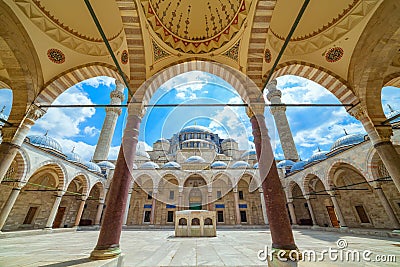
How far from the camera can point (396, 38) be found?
5297 mm

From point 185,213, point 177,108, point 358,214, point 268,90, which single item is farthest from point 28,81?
point 268,90

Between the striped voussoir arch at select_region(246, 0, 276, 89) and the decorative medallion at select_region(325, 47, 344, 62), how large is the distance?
282cm

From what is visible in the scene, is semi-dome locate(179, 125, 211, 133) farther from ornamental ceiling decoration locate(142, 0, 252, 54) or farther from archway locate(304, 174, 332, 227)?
ornamental ceiling decoration locate(142, 0, 252, 54)

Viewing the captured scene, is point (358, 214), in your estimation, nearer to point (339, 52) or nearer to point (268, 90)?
point (339, 52)

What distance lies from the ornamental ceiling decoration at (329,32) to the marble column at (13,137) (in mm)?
8256

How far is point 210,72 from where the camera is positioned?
21.2ft

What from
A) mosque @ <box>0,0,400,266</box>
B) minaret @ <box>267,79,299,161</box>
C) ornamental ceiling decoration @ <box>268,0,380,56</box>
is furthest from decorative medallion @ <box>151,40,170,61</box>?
minaret @ <box>267,79,299,161</box>

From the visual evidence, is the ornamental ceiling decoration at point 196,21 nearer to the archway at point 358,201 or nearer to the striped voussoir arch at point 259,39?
the striped voussoir arch at point 259,39

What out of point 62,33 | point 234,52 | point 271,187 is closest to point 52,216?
A: point 62,33

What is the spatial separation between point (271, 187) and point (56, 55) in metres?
7.97

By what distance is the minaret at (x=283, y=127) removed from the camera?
23281mm

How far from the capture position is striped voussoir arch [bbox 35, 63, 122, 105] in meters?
6.25

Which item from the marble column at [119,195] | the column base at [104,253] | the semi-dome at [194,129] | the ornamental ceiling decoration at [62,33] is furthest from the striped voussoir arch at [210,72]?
the semi-dome at [194,129]

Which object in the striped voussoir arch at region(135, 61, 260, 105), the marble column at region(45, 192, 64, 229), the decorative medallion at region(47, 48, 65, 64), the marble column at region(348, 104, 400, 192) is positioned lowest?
the marble column at region(45, 192, 64, 229)
